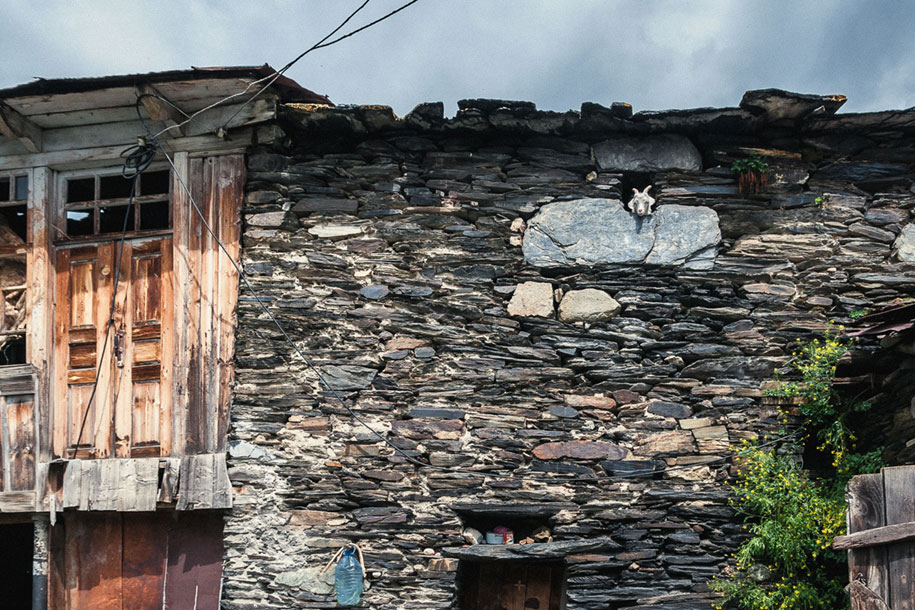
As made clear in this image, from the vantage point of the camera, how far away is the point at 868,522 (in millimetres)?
3816

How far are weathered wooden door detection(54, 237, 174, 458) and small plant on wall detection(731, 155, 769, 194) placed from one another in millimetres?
3936

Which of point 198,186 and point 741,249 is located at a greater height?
point 198,186

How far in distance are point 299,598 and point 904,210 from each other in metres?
4.72

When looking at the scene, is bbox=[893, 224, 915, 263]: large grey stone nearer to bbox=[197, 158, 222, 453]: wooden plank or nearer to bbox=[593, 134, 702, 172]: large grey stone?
bbox=[593, 134, 702, 172]: large grey stone

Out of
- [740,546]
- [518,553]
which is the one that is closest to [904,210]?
[740,546]

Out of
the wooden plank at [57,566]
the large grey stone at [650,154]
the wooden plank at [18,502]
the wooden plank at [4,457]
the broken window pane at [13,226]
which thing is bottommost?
the wooden plank at [57,566]

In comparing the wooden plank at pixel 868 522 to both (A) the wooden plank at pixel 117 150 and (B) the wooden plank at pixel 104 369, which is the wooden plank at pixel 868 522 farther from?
(B) the wooden plank at pixel 104 369

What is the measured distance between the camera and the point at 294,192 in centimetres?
568

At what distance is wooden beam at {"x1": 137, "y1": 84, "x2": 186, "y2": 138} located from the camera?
551cm

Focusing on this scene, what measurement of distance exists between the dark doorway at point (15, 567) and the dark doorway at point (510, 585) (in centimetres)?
432

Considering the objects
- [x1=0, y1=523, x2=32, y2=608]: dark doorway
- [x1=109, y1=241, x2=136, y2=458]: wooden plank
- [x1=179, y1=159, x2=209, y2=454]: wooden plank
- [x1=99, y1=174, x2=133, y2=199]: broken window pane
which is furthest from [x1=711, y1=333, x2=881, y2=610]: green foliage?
[x1=0, y1=523, x2=32, y2=608]: dark doorway

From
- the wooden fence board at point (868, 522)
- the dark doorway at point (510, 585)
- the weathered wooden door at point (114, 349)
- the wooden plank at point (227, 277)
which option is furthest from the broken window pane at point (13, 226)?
the wooden fence board at point (868, 522)

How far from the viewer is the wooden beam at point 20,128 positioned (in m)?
5.71

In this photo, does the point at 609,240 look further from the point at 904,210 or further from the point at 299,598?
the point at 299,598
